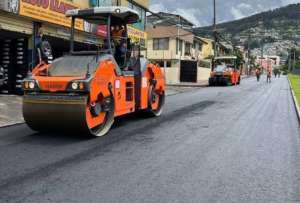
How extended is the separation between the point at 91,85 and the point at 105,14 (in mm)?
2432

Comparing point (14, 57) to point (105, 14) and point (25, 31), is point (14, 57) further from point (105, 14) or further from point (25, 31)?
point (105, 14)

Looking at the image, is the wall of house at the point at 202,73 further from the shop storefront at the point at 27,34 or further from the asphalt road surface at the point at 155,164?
the asphalt road surface at the point at 155,164

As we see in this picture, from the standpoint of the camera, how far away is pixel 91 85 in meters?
8.39

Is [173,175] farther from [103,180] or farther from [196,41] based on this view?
[196,41]

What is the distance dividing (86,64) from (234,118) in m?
5.45

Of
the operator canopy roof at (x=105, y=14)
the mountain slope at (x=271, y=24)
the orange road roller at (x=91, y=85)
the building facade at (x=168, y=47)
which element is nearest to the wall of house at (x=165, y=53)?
the building facade at (x=168, y=47)

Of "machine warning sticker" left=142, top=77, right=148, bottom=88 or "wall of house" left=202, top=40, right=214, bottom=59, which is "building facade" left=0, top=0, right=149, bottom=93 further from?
"wall of house" left=202, top=40, right=214, bottom=59

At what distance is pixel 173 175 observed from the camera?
615cm

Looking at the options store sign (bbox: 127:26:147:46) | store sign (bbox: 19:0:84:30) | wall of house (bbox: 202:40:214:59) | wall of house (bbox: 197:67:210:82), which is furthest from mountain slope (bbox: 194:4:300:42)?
store sign (bbox: 19:0:84:30)

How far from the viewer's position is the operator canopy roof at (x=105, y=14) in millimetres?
9992

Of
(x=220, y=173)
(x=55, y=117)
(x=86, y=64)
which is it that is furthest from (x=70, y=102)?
(x=220, y=173)

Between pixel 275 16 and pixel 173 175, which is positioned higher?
pixel 275 16

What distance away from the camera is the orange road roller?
27.4 feet

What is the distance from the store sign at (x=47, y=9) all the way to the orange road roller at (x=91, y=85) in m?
4.91
